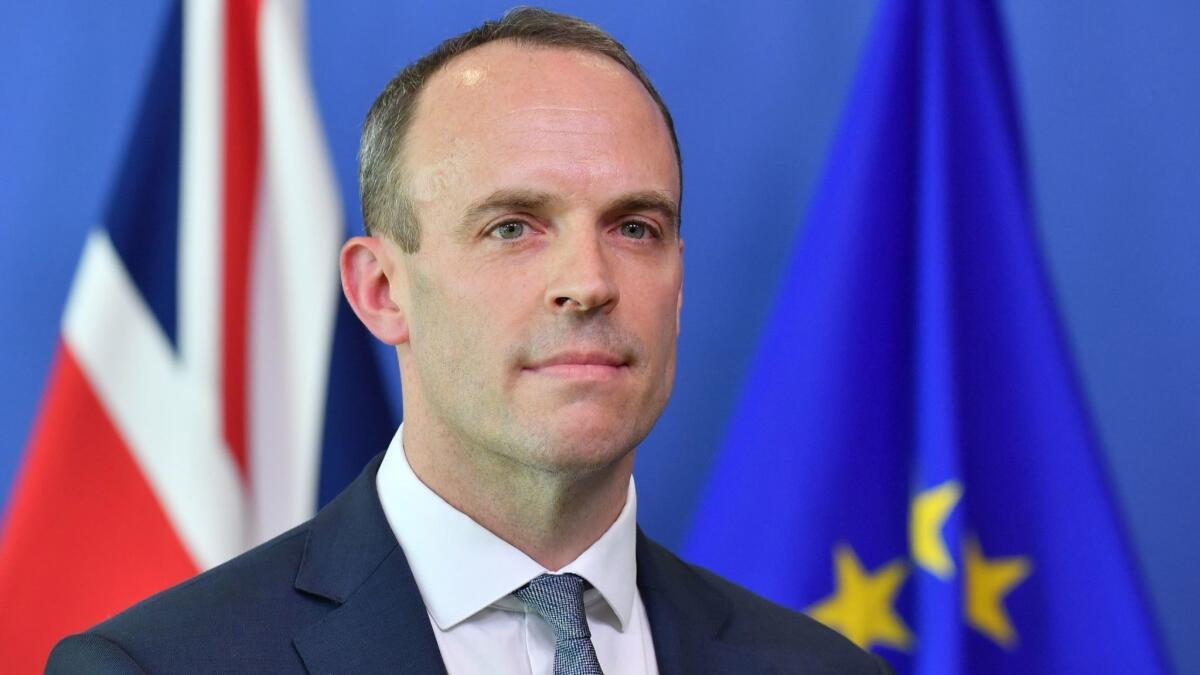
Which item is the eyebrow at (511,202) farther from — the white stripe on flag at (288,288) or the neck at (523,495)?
the white stripe on flag at (288,288)

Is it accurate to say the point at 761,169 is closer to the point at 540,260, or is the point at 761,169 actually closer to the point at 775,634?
the point at 775,634

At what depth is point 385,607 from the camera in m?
2.00

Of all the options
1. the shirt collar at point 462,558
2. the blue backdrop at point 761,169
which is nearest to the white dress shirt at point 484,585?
the shirt collar at point 462,558

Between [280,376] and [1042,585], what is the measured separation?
156 centimetres

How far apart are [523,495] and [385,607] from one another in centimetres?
22

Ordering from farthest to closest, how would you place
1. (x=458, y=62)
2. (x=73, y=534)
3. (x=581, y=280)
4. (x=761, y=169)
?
(x=761, y=169)
(x=73, y=534)
(x=458, y=62)
(x=581, y=280)

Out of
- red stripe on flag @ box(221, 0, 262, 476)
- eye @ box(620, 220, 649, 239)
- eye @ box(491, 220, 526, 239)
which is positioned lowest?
eye @ box(620, 220, 649, 239)

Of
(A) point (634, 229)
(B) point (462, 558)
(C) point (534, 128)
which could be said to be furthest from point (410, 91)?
(B) point (462, 558)

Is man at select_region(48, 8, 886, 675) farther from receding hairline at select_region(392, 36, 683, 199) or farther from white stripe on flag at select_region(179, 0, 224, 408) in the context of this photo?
white stripe on flag at select_region(179, 0, 224, 408)

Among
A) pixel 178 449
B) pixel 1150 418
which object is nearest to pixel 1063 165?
pixel 1150 418

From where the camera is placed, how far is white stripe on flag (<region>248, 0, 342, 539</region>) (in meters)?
3.29

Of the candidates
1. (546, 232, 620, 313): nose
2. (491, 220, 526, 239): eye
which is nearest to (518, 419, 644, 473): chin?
(546, 232, 620, 313): nose

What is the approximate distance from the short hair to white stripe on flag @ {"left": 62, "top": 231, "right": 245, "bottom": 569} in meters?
1.09

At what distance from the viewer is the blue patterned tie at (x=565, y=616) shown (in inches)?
77.7
